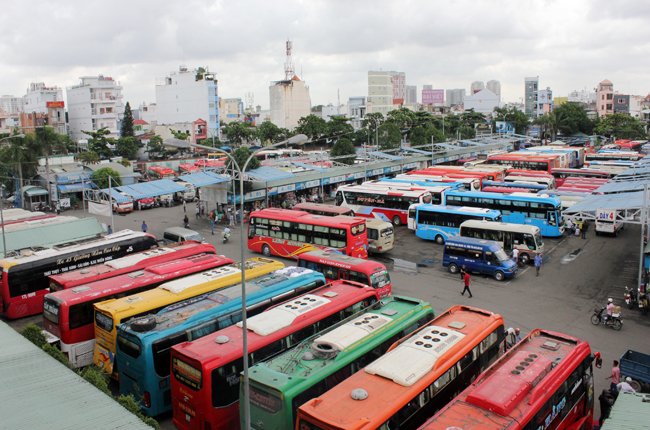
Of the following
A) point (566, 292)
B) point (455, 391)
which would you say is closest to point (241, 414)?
point (455, 391)

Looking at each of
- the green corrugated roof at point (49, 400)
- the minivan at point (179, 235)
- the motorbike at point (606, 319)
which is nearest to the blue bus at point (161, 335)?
the green corrugated roof at point (49, 400)

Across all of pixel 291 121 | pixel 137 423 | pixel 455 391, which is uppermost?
pixel 291 121

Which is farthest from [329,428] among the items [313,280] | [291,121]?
[291,121]

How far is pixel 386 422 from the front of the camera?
344 inches

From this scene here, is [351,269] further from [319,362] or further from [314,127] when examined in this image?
[314,127]

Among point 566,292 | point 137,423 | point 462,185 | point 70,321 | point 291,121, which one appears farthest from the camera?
point 291,121

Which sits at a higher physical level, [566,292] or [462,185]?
[462,185]

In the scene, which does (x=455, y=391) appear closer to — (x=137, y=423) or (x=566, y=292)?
(x=137, y=423)

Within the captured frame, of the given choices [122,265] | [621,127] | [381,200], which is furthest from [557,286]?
[621,127]

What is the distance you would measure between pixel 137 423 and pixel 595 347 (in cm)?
1295

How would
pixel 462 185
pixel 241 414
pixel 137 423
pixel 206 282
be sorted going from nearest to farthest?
pixel 137 423, pixel 241 414, pixel 206 282, pixel 462 185

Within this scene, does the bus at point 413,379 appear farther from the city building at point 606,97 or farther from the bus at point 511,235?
the city building at point 606,97

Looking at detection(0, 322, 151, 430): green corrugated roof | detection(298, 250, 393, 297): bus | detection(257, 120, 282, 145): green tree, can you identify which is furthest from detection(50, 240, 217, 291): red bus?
detection(257, 120, 282, 145): green tree

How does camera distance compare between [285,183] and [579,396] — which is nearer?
[579,396]
